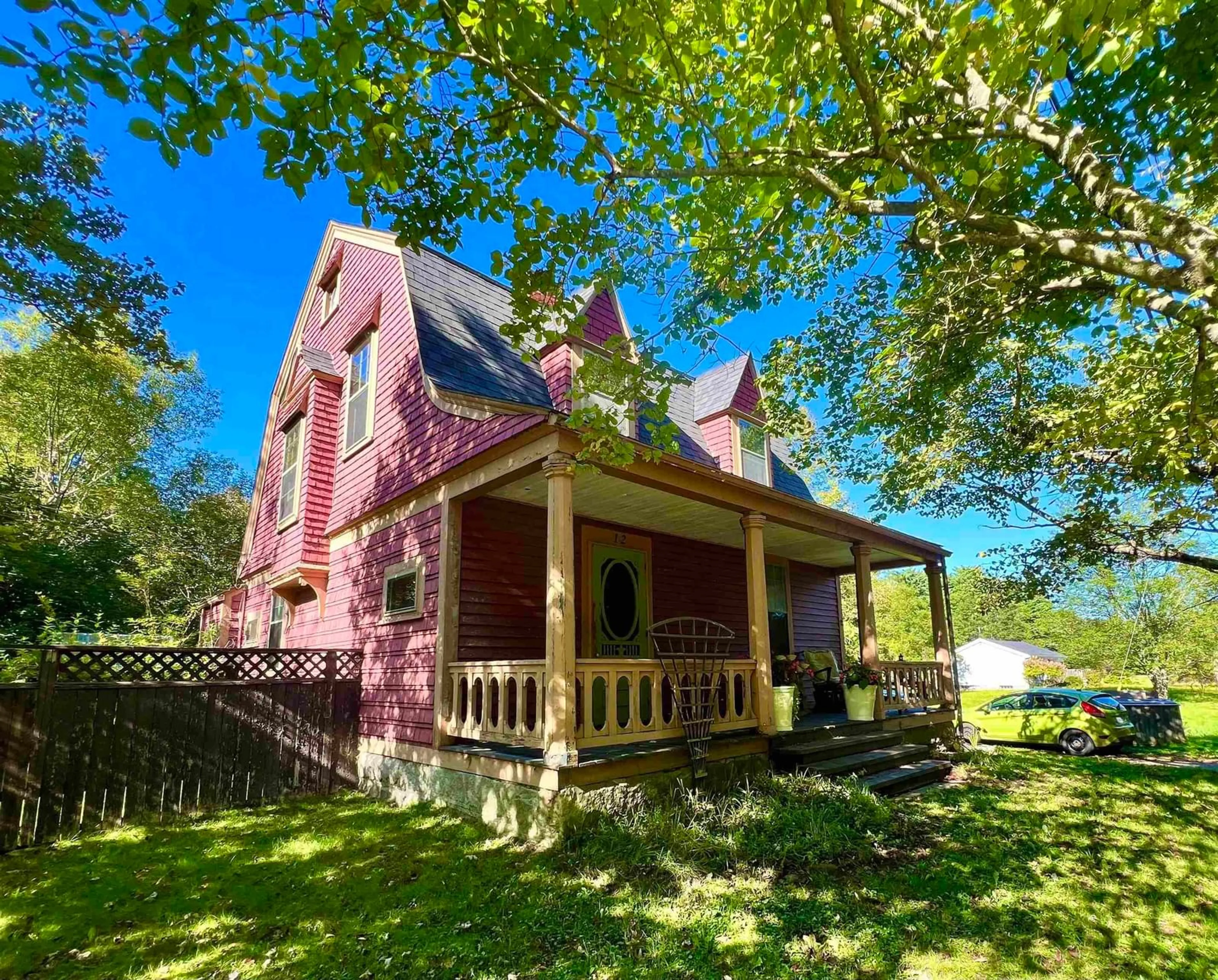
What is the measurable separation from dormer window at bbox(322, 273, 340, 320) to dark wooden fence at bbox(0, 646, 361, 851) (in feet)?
22.3

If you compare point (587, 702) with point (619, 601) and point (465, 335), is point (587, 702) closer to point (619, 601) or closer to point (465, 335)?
point (619, 601)

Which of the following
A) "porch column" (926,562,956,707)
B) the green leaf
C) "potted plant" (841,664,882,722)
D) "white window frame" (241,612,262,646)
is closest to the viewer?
the green leaf

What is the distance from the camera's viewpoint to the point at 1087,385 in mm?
10742

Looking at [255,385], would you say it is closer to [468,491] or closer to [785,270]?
[468,491]

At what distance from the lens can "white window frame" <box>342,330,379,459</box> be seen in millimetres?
9703

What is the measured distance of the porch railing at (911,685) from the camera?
380 inches

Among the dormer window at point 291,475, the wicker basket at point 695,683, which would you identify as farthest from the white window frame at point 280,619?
the wicker basket at point 695,683

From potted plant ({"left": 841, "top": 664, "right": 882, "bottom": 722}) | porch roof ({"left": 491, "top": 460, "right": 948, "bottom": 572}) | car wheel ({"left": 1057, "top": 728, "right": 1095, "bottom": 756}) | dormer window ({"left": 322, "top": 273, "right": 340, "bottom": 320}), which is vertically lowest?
car wheel ({"left": 1057, "top": 728, "right": 1095, "bottom": 756})

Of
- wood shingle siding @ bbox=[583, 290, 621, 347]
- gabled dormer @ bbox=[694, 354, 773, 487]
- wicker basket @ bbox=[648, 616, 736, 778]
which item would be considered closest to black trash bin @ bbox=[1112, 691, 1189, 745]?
gabled dormer @ bbox=[694, 354, 773, 487]

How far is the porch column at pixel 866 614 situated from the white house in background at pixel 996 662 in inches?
1663

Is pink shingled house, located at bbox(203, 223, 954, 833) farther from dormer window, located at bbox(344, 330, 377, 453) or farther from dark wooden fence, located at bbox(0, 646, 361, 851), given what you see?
dark wooden fence, located at bbox(0, 646, 361, 851)

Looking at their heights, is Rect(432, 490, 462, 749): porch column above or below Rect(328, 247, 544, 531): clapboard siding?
below

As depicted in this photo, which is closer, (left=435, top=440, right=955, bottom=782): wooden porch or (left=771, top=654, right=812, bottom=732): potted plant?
(left=435, top=440, right=955, bottom=782): wooden porch

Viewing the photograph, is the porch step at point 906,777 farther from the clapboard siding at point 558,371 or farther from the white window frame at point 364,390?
the white window frame at point 364,390
